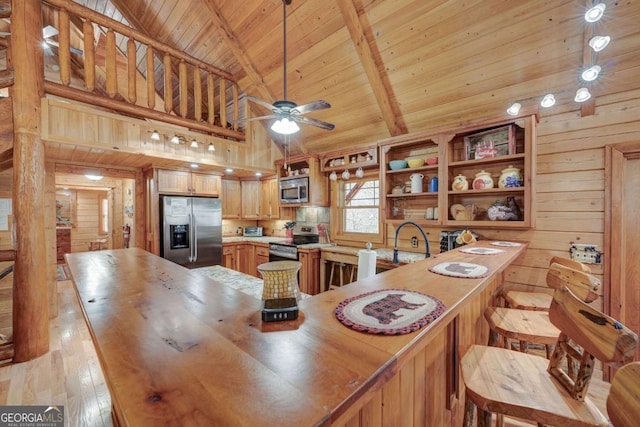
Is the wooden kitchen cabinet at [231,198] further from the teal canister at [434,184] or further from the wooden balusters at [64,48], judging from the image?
the teal canister at [434,184]

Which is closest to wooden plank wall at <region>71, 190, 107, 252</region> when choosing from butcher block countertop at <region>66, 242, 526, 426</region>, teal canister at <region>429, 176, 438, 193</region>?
butcher block countertop at <region>66, 242, 526, 426</region>

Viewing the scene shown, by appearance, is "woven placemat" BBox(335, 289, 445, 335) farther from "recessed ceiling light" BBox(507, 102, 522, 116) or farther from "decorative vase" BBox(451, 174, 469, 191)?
"recessed ceiling light" BBox(507, 102, 522, 116)

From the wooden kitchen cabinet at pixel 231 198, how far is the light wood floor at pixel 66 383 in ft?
8.98

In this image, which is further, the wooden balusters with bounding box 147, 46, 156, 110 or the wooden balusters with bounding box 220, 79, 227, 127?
the wooden balusters with bounding box 220, 79, 227, 127

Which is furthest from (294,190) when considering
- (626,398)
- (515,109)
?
(626,398)

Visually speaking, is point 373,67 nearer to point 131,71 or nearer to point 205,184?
point 131,71

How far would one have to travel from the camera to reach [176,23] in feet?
12.7

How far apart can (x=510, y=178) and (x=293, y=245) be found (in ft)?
9.66

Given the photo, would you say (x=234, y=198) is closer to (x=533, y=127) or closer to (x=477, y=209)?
(x=477, y=209)

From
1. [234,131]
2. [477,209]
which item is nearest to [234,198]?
[234,131]

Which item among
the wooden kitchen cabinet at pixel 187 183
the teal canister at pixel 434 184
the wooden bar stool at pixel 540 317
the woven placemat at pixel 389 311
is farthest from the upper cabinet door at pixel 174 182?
the wooden bar stool at pixel 540 317

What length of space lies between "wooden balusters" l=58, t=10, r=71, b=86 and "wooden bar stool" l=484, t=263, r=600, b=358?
4777 millimetres

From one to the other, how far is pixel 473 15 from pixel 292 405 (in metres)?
3.17

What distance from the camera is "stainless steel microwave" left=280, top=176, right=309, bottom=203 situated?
4375 millimetres
